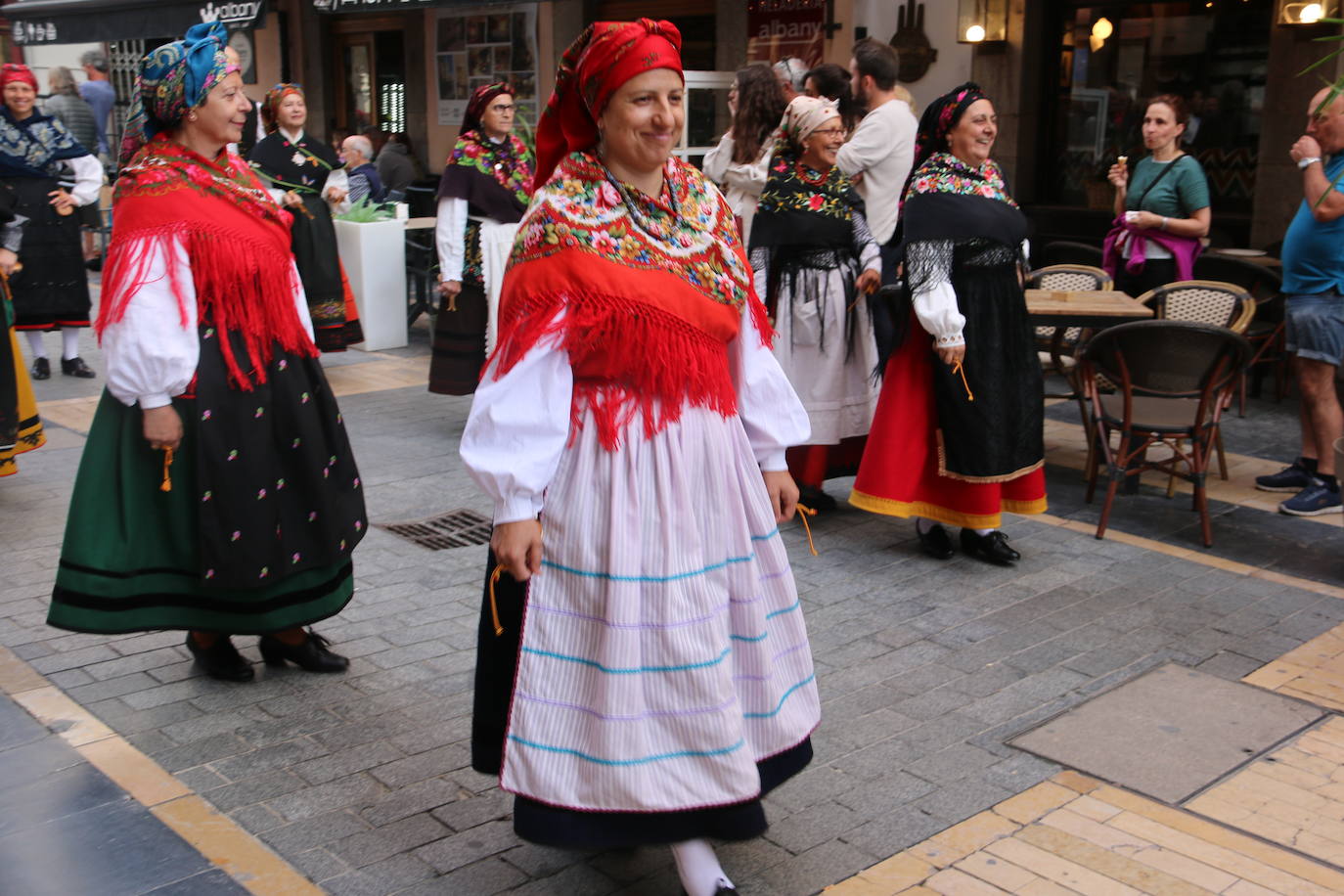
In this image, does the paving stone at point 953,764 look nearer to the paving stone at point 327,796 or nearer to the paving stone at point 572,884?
the paving stone at point 572,884

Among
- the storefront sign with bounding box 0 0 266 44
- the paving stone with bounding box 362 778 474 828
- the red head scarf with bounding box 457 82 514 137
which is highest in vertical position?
the storefront sign with bounding box 0 0 266 44

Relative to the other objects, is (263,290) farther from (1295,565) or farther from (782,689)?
(1295,565)

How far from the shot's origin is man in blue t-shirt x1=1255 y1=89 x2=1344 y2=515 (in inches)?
239

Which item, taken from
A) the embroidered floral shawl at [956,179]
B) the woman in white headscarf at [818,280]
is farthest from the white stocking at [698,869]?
the woman in white headscarf at [818,280]

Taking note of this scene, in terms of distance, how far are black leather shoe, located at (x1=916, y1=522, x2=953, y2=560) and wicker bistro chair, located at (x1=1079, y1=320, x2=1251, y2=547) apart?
2.46ft

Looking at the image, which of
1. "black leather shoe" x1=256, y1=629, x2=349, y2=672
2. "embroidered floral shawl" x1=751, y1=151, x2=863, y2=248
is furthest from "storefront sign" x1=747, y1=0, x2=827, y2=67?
"black leather shoe" x1=256, y1=629, x2=349, y2=672

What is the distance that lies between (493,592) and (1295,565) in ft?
13.0

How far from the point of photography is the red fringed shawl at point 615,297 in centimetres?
276

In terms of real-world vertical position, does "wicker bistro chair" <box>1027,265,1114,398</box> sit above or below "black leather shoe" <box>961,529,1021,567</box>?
above

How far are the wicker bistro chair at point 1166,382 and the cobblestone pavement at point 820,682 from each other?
14.0 inches

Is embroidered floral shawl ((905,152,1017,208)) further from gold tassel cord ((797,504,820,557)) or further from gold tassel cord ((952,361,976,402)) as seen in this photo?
gold tassel cord ((797,504,820,557))

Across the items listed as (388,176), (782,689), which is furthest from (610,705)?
(388,176)

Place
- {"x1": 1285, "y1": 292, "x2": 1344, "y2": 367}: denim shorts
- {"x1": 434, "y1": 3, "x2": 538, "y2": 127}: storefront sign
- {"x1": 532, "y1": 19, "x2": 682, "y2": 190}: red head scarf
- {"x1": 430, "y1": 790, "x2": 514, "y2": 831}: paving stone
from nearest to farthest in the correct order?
1. {"x1": 532, "y1": 19, "x2": 682, "y2": 190}: red head scarf
2. {"x1": 430, "y1": 790, "x2": 514, "y2": 831}: paving stone
3. {"x1": 1285, "y1": 292, "x2": 1344, "y2": 367}: denim shorts
4. {"x1": 434, "y1": 3, "x2": 538, "y2": 127}: storefront sign

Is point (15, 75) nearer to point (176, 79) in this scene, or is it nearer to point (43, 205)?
point (43, 205)
